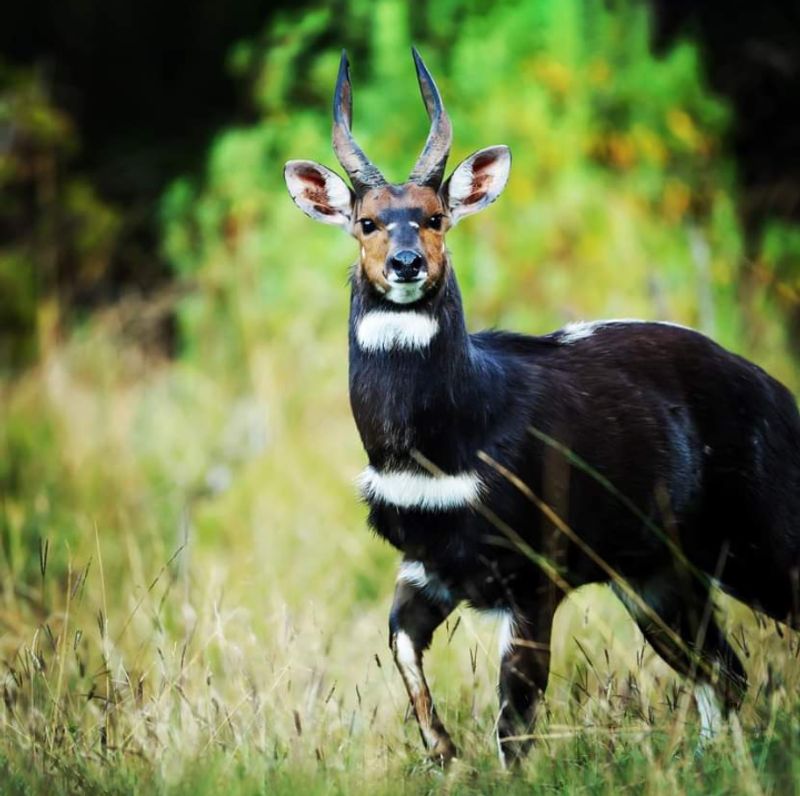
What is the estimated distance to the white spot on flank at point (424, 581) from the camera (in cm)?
473

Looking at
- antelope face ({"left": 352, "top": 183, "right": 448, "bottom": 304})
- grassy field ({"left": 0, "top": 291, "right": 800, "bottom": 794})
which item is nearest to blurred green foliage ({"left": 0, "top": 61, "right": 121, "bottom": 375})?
grassy field ({"left": 0, "top": 291, "right": 800, "bottom": 794})

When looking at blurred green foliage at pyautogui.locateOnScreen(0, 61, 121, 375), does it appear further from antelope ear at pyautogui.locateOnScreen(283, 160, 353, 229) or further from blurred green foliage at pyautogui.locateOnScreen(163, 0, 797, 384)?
antelope ear at pyautogui.locateOnScreen(283, 160, 353, 229)

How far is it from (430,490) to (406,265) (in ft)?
2.21

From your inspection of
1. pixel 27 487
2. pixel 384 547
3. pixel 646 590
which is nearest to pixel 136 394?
pixel 27 487

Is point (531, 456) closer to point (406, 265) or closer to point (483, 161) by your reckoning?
point (406, 265)

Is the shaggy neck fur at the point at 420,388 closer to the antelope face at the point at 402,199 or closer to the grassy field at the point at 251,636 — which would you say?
the antelope face at the point at 402,199

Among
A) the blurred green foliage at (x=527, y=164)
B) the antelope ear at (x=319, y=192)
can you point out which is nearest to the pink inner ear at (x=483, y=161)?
the antelope ear at (x=319, y=192)

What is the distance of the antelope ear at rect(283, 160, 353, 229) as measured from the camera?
16.9 ft

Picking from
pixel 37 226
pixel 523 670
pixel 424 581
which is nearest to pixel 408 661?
pixel 424 581

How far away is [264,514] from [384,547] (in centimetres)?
87

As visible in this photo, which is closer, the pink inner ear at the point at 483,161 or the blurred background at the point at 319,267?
the pink inner ear at the point at 483,161

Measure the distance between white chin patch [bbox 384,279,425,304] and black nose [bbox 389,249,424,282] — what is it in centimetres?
3

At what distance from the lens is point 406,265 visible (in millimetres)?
4586

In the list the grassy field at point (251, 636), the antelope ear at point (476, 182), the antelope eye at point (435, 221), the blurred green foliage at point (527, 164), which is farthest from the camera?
the blurred green foliage at point (527, 164)
